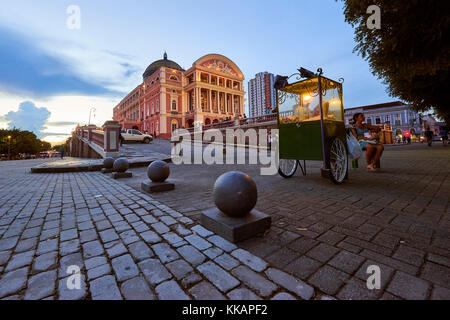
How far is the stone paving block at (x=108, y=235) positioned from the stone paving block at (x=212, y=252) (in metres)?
1.11

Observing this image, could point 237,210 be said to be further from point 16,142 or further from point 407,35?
point 16,142

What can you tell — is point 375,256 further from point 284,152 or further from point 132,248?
point 284,152

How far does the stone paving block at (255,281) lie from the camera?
1.34 metres

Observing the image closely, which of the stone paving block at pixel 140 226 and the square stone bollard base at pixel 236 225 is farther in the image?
the stone paving block at pixel 140 226

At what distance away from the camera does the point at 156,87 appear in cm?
4338

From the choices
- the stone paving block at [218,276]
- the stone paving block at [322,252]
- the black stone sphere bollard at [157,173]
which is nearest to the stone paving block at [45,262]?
the stone paving block at [218,276]

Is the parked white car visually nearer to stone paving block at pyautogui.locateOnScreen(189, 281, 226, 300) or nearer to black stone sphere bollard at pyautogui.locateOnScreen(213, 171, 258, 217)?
black stone sphere bollard at pyautogui.locateOnScreen(213, 171, 258, 217)

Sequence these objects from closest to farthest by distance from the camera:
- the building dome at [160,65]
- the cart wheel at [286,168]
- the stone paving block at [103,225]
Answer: the stone paving block at [103,225], the cart wheel at [286,168], the building dome at [160,65]

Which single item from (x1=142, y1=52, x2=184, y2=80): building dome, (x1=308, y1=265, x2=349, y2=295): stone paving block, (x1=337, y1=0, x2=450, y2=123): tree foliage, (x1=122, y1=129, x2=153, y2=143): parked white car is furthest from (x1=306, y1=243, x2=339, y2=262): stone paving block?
(x1=142, y1=52, x2=184, y2=80): building dome

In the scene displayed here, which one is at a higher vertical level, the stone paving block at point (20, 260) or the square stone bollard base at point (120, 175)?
the square stone bollard base at point (120, 175)

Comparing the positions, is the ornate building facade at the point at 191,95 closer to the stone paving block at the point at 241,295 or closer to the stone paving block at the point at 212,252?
the stone paving block at the point at 212,252

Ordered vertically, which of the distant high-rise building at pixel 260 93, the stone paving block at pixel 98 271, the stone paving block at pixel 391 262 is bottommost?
the stone paving block at pixel 98 271
